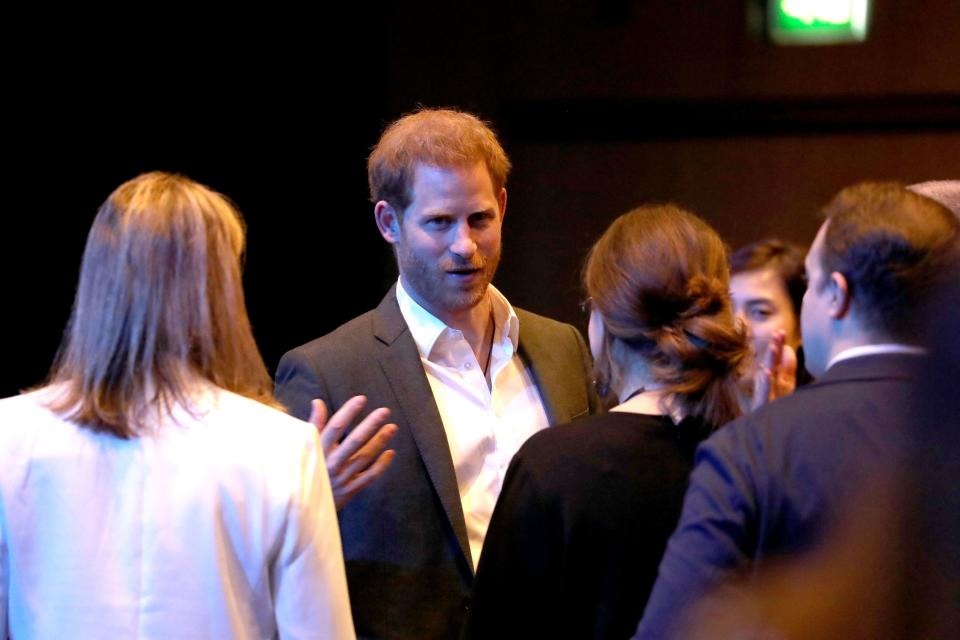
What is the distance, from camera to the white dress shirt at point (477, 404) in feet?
8.00

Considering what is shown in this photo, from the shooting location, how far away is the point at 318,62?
4168 millimetres

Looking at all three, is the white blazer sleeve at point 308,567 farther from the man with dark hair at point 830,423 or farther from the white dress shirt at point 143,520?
the man with dark hair at point 830,423

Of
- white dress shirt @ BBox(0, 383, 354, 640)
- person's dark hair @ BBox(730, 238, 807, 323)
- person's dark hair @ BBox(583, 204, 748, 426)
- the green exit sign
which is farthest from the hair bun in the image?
the green exit sign

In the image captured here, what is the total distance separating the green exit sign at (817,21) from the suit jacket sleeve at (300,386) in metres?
2.74

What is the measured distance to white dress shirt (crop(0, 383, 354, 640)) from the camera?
5.63ft

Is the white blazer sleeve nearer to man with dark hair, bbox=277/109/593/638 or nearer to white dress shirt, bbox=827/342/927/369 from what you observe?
man with dark hair, bbox=277/109/593/638

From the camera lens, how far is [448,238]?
2.51 meters

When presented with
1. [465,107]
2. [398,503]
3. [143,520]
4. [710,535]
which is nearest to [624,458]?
[710,535]

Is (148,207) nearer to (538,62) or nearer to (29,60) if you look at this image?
(29,60)

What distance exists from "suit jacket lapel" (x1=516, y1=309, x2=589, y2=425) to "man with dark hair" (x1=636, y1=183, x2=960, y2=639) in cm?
95

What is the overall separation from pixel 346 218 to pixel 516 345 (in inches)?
69.7

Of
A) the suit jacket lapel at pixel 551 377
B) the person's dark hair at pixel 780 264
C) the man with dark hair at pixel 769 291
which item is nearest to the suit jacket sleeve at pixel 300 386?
the suit jacket lapel at pixel 551 377

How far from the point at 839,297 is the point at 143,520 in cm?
100

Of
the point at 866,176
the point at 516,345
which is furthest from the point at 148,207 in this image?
the point at 866,176
